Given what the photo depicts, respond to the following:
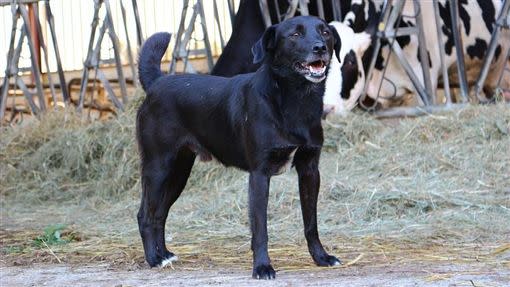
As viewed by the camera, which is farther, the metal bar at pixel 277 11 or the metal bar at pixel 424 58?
the metal bar at pixel 277 11

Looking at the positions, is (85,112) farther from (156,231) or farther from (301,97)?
(301,97)

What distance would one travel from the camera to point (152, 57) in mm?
6324

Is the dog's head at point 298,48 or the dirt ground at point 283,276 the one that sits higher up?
the dog's head at point 298,48

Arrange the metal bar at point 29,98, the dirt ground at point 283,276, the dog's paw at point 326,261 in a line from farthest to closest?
1. the metal bar at point 29,98
2. the dog's paw at point 326,261
3. the dirt ground at point 283,276

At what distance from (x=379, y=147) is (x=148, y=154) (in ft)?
9.44

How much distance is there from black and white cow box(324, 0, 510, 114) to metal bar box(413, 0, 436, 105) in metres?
0.37

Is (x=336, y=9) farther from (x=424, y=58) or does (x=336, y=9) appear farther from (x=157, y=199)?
(x=157, y=199)

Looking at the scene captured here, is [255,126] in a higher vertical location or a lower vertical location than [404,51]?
higher

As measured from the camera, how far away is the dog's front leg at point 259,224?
5.19 m

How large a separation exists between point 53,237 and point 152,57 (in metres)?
1.51

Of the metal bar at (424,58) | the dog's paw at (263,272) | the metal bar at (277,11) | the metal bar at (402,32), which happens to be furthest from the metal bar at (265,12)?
the dog's paw at (263,272)

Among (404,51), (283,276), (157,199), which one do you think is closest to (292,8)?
(404,51)

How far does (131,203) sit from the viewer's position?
28.2 ft

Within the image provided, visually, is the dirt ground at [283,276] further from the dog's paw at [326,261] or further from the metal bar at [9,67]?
the metal bar at [9,67]
